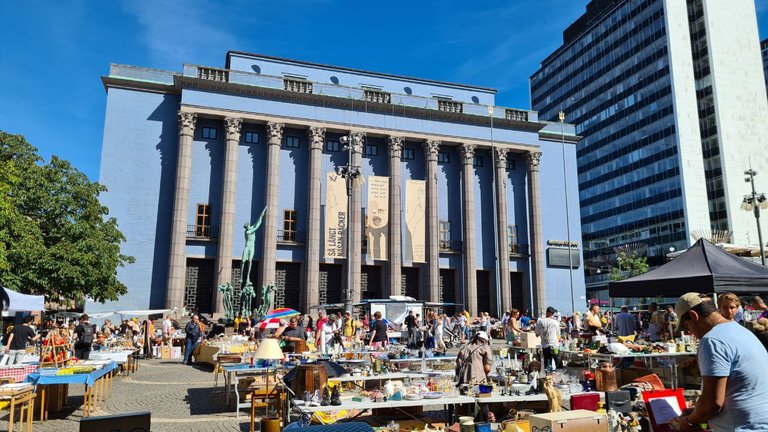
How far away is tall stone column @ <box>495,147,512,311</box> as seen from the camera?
38.7 m

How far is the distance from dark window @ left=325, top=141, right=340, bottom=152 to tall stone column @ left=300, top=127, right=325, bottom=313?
1007mm

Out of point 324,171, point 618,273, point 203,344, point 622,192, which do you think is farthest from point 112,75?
point 622,192

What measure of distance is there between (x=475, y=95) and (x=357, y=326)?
89.1 ft

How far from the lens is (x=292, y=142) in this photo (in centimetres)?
3766

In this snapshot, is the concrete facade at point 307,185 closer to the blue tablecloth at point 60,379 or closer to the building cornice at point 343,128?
the building cornice at point 343,128

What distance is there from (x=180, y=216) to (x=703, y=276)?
1142 inches

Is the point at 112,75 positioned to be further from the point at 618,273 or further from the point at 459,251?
the point at 618,273

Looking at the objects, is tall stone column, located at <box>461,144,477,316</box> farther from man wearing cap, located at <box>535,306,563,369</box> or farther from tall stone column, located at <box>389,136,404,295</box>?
man wearing cap, located at <box>535,306,563,369</box>

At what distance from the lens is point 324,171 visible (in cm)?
3766

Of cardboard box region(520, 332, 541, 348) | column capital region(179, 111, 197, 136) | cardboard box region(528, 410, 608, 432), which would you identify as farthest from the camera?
column capital region(179, 111, 197, 136)

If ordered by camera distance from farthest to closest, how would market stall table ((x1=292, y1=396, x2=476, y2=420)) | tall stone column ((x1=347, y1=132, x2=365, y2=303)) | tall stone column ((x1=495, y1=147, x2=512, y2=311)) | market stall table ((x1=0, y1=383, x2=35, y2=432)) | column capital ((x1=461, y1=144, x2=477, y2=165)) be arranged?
column capital ((x1=461, y1=144, x2=477, y2=165)) → tall stone column ((x1=495, y1=147, x2=512, y2=311)) → tall stone column ((x1=347, y1=132, x2=365, y2=303)) → market stall table ((x1=0, y1=383, x2=35, y2=432)) → market stall table ((x1=292, y1=396, x2=476, y2=420))

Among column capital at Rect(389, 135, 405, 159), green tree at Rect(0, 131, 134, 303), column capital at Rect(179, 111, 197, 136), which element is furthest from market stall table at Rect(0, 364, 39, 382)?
column capital at Rect(389, 135, 405, 159)

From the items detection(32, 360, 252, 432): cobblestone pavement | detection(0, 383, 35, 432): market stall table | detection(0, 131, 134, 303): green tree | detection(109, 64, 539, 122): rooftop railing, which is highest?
detection(109, 64, 539, 122): rooftop railing

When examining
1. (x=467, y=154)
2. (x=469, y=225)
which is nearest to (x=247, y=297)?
(x=469, y=225)
